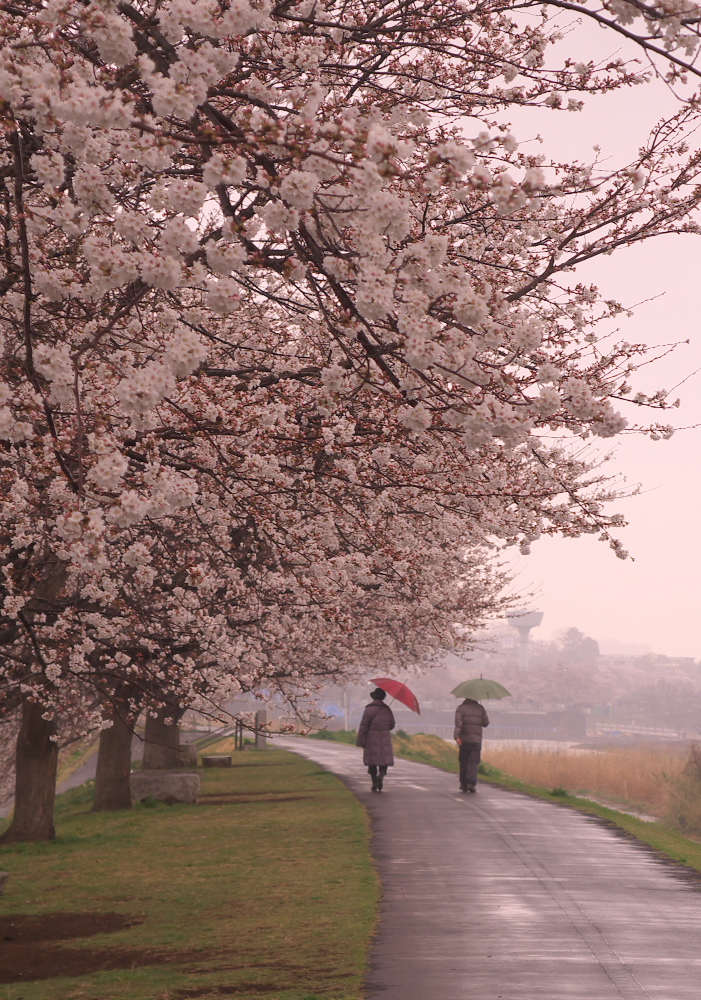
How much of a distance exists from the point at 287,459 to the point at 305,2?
382 centimetres

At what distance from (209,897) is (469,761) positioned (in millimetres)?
9172

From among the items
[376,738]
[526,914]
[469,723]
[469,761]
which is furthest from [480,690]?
[526,914]

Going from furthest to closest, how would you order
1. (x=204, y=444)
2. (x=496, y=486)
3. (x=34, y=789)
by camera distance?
(x=34, y=789) → (x=496, y=486) → (x=204, y=444)

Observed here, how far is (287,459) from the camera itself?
31.9 ft

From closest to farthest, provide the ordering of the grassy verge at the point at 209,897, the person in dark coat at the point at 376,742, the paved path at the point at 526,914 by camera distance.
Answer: the paved path at the point at 526,914 → the grassy verge at the point at 209,897 → the person in dark coat at the point at 376,742

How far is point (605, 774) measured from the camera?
28609 millimetres

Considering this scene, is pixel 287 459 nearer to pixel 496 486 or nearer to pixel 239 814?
pixel 496 486

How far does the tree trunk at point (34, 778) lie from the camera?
1564 centimetres

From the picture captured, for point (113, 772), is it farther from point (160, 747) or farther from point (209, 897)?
point (209, 897)

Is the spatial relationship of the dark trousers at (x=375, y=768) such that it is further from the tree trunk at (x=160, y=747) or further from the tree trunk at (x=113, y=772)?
the tree trunk at (x=160, y=747)

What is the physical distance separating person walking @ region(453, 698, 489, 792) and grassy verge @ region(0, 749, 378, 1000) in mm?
2277

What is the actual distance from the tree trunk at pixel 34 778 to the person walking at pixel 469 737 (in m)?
7.11

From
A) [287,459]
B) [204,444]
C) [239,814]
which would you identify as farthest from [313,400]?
[239,814]

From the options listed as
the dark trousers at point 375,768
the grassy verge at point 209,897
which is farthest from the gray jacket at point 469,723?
the grassy verge at point 209,897
